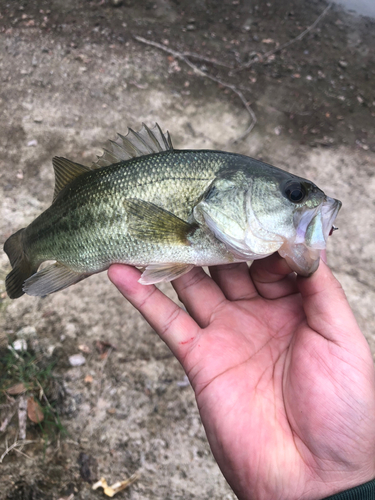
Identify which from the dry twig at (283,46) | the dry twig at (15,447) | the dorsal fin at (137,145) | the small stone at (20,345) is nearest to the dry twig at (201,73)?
the dry twig at (283,46)

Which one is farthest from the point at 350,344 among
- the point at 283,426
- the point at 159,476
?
the point at 159,476

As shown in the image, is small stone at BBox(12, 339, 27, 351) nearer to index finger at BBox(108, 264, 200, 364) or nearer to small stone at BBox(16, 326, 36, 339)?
small stone at BBox(16, 326, 36, 339)

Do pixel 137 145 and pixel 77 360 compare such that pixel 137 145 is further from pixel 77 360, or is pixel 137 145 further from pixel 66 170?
pixel 77 360

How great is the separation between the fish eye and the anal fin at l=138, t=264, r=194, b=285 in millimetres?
642

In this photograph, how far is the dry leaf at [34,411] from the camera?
2611 mm

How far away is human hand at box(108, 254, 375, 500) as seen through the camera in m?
1.61

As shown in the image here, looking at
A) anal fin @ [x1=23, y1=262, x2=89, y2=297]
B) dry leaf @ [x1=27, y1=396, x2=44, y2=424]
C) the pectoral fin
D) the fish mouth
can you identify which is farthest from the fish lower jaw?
dry leaf @ [x1=27, y1=396, x2=44, y2=424]

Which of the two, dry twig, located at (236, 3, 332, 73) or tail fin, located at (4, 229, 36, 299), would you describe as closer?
tail fin, located at (4, 229, 36, 299)

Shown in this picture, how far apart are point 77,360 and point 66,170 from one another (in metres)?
1.61

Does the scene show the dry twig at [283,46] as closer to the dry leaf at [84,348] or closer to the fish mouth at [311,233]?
the fish mouth at [311,233]

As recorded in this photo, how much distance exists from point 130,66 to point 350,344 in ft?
15.1

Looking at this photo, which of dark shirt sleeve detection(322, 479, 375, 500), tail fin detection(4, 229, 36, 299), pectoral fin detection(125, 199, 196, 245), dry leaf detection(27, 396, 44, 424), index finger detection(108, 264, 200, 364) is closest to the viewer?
dark shirt sleeve detection(322, 479, 375, 500)

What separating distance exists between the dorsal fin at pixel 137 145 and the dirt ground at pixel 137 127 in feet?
5.25

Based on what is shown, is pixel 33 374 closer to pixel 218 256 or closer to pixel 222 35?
pixel 218 256
